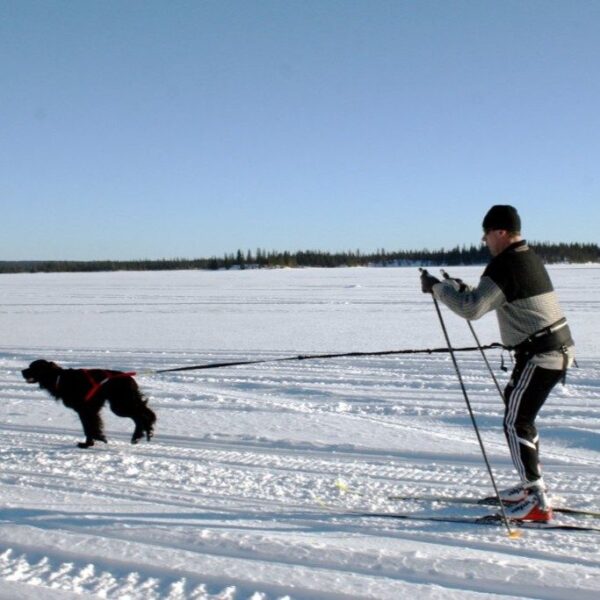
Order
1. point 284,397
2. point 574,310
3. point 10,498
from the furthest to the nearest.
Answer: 1. point 574,310
2. point 284,397
3. point 10,498

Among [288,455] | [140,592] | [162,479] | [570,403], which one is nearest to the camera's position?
[140,592]

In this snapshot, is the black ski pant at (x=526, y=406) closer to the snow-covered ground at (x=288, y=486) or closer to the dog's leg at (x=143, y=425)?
the snow-covered ground at (x=288, y=486)

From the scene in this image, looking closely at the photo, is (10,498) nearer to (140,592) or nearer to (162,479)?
(162,479)

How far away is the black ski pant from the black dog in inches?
125

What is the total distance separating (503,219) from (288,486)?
227cm

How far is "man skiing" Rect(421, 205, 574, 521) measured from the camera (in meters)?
3.86

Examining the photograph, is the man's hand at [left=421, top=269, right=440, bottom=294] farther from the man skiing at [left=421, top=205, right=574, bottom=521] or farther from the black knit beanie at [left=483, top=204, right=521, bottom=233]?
the black knit beanie at [left=483, top=204, right=521, bottom=233]

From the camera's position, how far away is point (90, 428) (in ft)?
19.3

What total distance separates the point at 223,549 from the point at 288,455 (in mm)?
1985

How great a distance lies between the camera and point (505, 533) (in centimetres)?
390

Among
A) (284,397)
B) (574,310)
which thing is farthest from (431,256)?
(284,397)

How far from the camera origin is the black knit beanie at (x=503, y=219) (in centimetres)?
397

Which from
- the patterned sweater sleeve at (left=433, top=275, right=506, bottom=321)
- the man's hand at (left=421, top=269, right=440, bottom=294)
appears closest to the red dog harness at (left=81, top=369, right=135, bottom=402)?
the man's hand at (left=421, top=269, right=440, bottom=294)

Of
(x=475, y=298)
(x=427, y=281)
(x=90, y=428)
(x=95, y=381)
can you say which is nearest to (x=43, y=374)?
(x=95, y=381)
